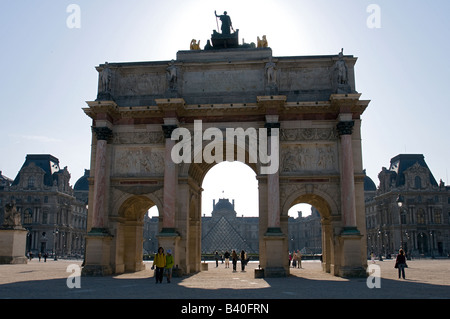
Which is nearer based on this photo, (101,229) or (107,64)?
(101,229)

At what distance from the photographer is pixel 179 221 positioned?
2533cm

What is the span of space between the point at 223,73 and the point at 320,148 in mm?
7030

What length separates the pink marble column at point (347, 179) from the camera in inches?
941

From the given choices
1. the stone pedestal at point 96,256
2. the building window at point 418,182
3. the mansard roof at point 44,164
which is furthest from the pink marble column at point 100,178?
the building window at point 418,182

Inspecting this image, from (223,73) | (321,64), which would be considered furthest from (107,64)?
(321,64)

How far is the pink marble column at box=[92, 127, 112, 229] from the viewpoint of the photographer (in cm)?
2498

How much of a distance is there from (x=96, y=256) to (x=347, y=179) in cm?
1369

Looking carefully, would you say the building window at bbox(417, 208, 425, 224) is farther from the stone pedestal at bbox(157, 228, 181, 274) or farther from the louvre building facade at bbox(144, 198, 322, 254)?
the stone pedestal at bbox(157, 228, 181, 274)

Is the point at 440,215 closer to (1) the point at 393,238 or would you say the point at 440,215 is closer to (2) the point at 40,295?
(1) the point at 393,238

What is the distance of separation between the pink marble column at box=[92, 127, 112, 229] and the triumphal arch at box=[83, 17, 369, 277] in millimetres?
55

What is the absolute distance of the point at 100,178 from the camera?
2533cm

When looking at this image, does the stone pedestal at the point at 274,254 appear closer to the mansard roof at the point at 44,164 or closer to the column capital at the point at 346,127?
the column capital at the point at 346,127

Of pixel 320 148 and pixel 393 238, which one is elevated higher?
pixel 320 148
